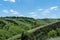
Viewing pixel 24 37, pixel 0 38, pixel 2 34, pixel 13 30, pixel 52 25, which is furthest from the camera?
pixel 13 30

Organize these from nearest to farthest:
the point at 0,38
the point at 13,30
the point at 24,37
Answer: the point at 24,37
the point at 0,38
the point at 13,30

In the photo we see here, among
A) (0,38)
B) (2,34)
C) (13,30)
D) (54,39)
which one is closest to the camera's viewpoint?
(54,39)

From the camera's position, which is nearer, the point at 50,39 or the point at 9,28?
the point at 50,39

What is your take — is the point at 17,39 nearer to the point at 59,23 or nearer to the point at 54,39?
the point at 54,39

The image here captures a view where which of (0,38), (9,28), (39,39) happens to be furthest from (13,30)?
(39,39)

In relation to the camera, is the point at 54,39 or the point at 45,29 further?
the point at 45,29

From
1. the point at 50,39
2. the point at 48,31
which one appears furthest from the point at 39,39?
the point at 48,31

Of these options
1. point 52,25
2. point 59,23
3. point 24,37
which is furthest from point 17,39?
point 59,23

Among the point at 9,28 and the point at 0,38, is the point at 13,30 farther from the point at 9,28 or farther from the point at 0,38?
the point at 0,38

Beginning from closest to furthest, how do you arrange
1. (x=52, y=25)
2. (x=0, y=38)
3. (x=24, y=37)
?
(x=24, y=37), (x=0, y=38), (x=52, y=25)
